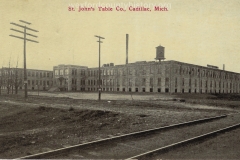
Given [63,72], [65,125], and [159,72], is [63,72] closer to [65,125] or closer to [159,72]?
[159,72]

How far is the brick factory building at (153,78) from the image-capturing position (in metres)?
50.5

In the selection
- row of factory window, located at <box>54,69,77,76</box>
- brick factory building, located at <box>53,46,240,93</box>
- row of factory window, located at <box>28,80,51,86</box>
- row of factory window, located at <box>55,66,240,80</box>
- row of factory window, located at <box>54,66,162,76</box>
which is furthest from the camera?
row of factory window, located at <box>28,80,51,86</box>

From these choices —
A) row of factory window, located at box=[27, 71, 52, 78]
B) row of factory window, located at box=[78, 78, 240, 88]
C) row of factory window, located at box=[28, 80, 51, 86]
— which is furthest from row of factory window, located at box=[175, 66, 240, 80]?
row of factory window, located at box=[27, 71, 52, 78]

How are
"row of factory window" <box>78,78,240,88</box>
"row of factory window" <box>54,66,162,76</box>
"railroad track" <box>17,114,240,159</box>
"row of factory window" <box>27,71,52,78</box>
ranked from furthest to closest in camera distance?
"row of factory window" <box>27,71,52,78</box>, "row of factory window" <box>54,66,162,76</box>, "row of factory window" <box>78,78,240,88</box>, "railroad track" <box>17,114,240,159</box>

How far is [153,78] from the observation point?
2061 inches

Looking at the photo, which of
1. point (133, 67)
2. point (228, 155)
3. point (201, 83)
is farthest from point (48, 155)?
point (201, 83)

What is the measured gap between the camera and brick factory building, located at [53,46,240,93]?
5053cm

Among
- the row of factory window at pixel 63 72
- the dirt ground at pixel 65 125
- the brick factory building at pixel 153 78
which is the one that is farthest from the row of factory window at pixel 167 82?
the dirt ground at pixel 65 125

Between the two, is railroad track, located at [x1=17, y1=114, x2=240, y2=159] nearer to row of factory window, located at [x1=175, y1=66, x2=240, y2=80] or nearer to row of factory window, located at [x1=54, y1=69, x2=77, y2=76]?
row of factory window, located at [x1=175, y1=66, x2=240, y2=80]

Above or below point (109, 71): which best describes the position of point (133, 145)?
below

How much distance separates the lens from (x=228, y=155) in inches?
244

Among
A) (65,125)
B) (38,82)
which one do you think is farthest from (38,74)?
(65,125)

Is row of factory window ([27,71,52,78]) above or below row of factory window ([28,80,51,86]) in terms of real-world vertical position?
above

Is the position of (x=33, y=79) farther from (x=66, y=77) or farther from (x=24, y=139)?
(x=24, y=139)
